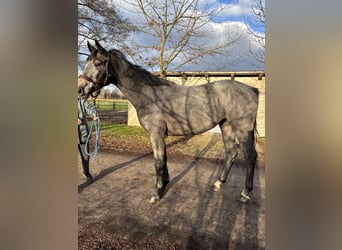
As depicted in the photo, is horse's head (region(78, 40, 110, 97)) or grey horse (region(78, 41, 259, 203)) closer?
horse's head (region(78, 40, 110, 97))

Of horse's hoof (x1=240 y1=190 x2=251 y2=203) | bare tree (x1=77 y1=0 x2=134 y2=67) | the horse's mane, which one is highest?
bare tree (x1=77 y1=0 x2=134 y2=67)

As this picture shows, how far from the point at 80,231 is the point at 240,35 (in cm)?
205

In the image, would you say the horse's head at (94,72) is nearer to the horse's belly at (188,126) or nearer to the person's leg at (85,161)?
the horse's belly at (188,126)

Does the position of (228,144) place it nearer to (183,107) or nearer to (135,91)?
(183,107)

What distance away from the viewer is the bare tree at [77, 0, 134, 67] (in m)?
1.71

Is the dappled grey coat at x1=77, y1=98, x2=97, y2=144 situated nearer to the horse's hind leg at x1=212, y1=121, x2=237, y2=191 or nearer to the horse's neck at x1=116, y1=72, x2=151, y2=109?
the horse's neck at x1=116, y1=72, x2=151, y2=109

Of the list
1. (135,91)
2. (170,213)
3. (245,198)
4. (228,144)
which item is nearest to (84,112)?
(135,91)

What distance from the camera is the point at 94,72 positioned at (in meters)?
1.59

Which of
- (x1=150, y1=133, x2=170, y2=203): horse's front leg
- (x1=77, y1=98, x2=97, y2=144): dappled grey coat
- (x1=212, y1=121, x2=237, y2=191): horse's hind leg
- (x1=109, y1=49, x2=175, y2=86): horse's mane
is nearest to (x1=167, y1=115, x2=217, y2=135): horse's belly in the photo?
(x1=150, y1=133, x2=170, y2=203): horse's front leg

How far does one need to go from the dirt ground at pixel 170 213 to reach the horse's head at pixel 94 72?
41.0 inches

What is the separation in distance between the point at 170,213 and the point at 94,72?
132 cm

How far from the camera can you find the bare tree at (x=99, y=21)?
1.71 metres

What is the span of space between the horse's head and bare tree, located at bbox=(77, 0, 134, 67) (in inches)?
4.9
